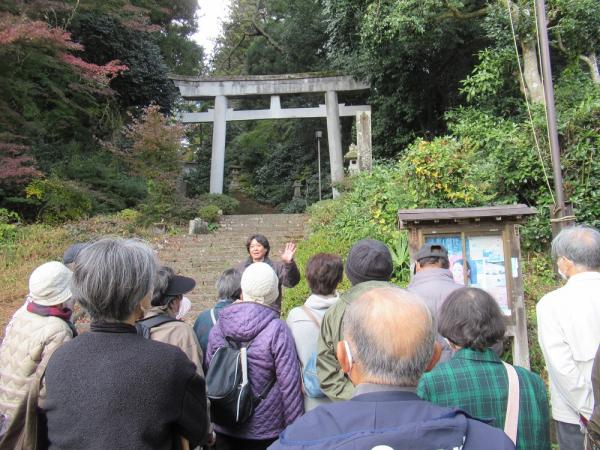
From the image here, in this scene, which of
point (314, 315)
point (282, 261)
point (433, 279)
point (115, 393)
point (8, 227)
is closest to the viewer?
point (115, 393)

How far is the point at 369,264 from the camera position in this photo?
246 cm

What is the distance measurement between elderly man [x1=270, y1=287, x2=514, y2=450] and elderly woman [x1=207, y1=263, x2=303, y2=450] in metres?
1.05

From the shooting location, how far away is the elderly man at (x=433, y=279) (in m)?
2.68

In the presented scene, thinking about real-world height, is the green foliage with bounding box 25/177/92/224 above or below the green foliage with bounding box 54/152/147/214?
below

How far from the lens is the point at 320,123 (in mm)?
18469

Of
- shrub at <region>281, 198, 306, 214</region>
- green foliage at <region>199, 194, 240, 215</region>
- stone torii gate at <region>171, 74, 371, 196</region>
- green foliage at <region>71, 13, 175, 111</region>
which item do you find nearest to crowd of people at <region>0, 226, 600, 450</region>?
green foliage at <region>199, 194, 240, 215</region>

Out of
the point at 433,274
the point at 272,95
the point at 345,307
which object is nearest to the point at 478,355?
the point at 345,307

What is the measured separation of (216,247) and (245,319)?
24.7 feet

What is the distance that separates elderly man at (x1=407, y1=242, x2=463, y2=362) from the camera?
2.68 meters

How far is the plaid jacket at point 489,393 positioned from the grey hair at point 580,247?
0.85 m

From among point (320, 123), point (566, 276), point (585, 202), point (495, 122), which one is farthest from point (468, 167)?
point (320, 123)

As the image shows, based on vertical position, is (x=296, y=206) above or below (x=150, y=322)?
above

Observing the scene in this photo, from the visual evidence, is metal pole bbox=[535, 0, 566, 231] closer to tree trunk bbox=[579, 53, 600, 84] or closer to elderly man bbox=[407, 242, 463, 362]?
elderly man bbox=[407, 242, 463, 362]

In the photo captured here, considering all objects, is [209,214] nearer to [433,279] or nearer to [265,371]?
[433,279]
